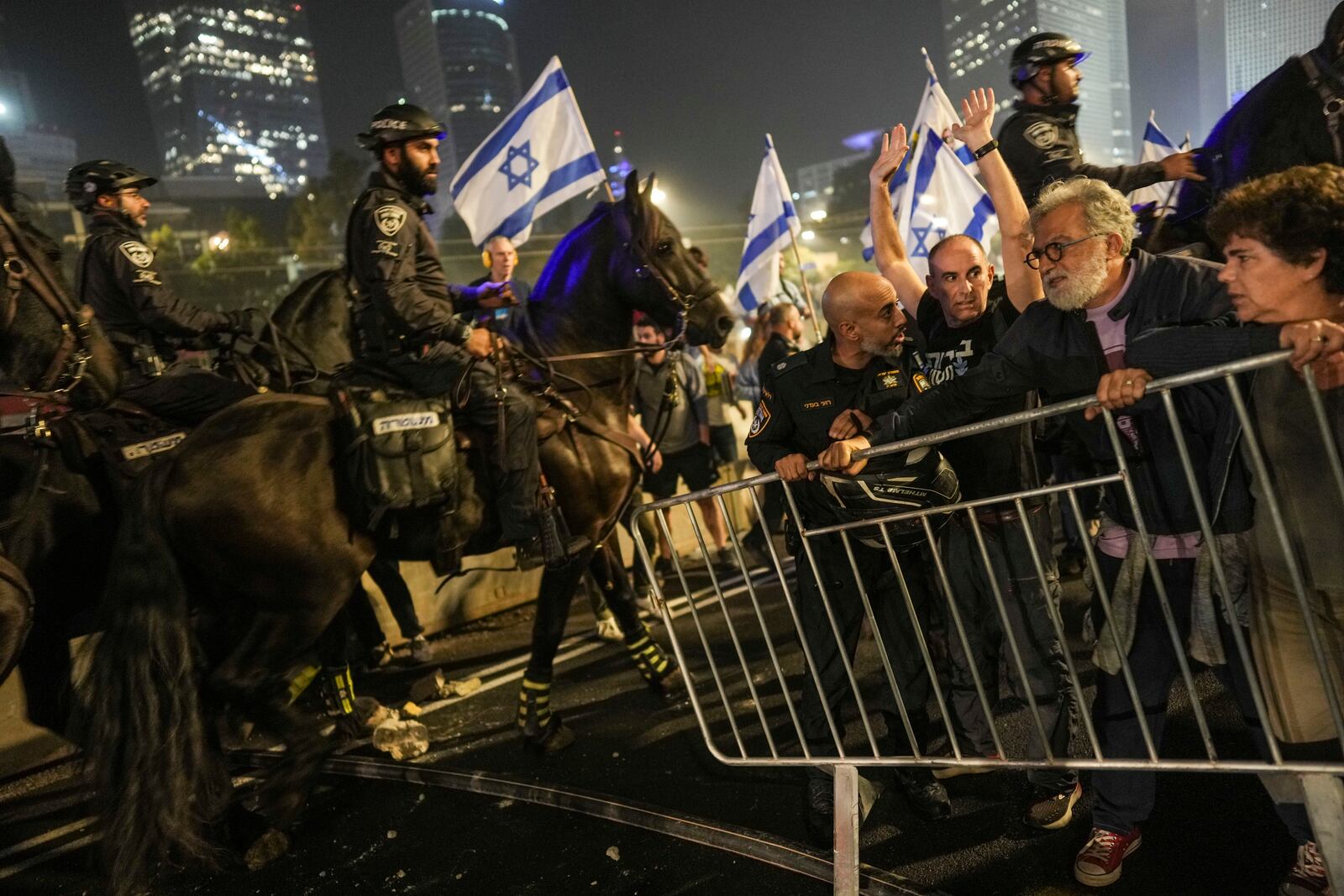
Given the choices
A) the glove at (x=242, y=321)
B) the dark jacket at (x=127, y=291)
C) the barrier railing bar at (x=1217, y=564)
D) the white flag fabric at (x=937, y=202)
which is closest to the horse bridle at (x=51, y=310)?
the dark jacket at (x=127, y=291)

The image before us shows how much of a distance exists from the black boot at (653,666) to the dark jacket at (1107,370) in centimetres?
290

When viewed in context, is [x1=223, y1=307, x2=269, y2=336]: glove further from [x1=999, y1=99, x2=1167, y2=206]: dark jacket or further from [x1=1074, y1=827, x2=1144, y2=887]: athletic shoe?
[x1=1074, y1=827, x2=1144, y2=887]: athletic shoe

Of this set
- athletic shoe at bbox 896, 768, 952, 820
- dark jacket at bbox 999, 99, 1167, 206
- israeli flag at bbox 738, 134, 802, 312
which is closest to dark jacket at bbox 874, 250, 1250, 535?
athletic shoe at bbox 896, 768, 952, 820

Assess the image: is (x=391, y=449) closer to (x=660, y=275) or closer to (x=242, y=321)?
(x=660, y=275)

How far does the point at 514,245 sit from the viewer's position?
26.2ft

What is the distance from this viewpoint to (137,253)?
5.09 m

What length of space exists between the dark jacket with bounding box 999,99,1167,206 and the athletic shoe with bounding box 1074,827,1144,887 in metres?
3.20

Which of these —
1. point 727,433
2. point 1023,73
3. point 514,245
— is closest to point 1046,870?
point 1023,73

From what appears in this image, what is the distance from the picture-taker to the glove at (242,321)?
5609 millimetres

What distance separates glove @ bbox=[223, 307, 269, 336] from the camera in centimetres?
561

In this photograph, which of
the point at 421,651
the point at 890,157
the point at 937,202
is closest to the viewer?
the point at 890,157

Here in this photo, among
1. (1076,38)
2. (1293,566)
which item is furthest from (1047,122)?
(1076,38)

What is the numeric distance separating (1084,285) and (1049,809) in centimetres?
209

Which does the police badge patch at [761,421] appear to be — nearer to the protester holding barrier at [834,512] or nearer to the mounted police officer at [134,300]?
the protester holding barrier at [834,512]
